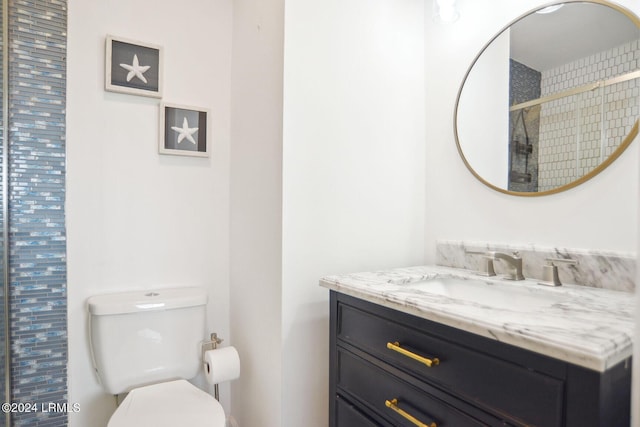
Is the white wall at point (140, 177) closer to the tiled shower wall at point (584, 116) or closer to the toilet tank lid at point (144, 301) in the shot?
the toilet tank lid at point (144, 301)

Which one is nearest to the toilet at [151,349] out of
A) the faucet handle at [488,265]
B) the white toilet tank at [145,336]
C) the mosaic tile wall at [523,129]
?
the white toilet tank at [145,336]

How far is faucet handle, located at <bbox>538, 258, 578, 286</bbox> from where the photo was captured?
104 cm

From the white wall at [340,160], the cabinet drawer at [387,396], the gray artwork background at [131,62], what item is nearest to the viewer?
the cabinet drawer at [387,396]

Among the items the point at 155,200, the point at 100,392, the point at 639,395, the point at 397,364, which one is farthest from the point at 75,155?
the point at 639,395

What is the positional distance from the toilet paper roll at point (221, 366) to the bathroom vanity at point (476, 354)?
502 mm

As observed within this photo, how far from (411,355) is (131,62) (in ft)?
5.45

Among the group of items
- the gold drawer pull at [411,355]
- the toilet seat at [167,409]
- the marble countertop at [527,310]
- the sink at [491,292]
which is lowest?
the toilet seat at [167,409]

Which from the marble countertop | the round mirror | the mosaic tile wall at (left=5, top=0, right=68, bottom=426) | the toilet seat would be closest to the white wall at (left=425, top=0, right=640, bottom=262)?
the round mirror

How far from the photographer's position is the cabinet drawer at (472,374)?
2.00ft

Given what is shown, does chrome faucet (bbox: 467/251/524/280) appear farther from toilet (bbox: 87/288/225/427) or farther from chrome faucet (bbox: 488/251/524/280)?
toilet (bbox: 87/288/225/427)

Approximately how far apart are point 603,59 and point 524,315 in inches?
35.0

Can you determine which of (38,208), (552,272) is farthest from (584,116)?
(38,208)

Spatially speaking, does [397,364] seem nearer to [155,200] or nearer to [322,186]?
[322,186]

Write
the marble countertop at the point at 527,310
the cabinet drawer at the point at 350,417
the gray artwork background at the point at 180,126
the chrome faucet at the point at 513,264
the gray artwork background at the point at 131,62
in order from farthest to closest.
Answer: the gray artwork background at the point at 180,126 < the gray artwork background at the point at 131,62 < the chrome faucet at the point at 513,264 < the cabinet drawer at the point at 350,417 < the marble countertop at the point at 527,310
